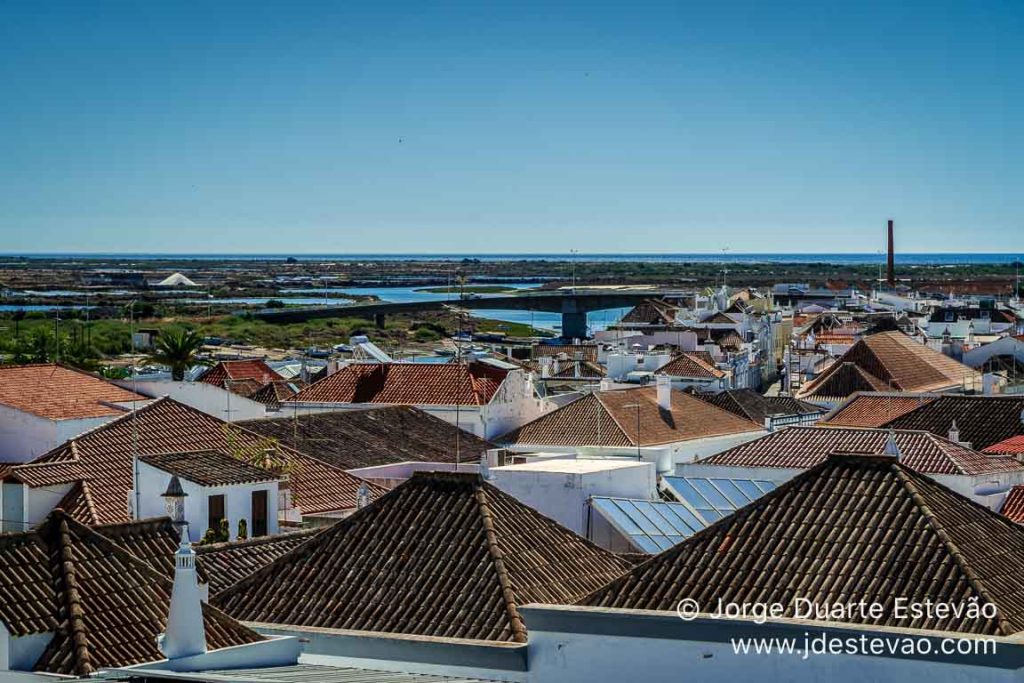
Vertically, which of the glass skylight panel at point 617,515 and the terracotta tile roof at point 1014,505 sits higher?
the glass skylight panel at point 617,515

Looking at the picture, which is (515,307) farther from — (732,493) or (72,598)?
(72,598)

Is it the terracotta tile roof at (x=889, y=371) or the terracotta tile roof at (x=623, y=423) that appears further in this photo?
the terracotta tile roof at (x=889, y=371)

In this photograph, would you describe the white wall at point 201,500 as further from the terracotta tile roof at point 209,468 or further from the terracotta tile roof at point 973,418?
the terracotta tile roof at point 973,418

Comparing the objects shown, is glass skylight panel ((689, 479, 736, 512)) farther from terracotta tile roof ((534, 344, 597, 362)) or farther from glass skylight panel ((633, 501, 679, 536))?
terracotta tile roof ((534, 344, 597, 362))

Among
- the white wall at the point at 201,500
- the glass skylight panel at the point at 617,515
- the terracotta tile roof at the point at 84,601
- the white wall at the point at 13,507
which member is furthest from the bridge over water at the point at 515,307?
the terracotta tile roof at the point at 84,601

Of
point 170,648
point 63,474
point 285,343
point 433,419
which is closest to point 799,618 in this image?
point 170,648

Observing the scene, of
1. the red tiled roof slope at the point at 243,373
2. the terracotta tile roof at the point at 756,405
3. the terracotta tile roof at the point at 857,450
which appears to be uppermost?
the terracotta tile roof at the point at 857,450

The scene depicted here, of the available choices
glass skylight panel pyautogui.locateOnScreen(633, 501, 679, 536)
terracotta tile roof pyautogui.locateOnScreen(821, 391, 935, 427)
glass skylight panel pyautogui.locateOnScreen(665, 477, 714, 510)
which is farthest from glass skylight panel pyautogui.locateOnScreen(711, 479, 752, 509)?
terracotta tile roof pyautogui.locateOnScreen(821, 391, 935, 427)
